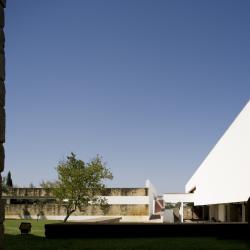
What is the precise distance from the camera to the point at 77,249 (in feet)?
53.2

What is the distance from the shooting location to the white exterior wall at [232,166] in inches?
1011

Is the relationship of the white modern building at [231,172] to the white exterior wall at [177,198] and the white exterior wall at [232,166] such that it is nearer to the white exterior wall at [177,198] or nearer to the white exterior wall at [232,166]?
the white exterior wall at [232,166]

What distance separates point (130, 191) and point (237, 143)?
34.7 meters

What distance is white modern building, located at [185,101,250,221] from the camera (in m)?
25.7

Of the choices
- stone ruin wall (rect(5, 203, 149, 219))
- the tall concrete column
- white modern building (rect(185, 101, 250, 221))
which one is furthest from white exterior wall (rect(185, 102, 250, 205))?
the tall concrete column

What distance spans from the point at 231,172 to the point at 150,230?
959 cm

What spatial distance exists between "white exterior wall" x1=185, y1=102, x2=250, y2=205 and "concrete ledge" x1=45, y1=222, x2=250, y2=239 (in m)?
3.67

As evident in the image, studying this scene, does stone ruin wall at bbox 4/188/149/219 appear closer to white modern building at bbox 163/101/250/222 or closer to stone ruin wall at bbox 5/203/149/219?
stone ruin wall at bbox 5/203/149/219

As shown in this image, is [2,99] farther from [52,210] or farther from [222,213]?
[52,210]

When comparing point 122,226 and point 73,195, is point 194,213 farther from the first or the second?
point 122,226

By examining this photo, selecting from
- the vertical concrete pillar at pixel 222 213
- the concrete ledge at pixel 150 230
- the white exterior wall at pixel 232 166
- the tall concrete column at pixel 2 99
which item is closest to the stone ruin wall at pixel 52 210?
the vertical concrete pillar at pixel 222 213

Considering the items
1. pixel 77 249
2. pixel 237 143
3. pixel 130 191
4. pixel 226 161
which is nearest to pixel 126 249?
pixel 77 249

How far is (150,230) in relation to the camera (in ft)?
72.3

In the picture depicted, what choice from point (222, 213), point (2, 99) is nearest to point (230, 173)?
point (222, 213)
